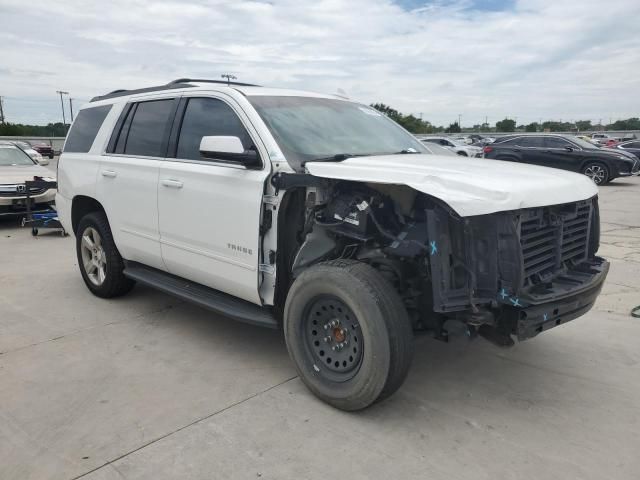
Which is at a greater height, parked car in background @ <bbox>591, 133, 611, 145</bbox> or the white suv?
parked car in background @ <bbox>591, 133, 611, 145</bbox>

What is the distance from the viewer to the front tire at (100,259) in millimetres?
5277

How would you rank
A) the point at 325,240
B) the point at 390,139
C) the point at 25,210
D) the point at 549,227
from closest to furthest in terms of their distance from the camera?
1. the point at 549,227
2. the point at 325,240
3. the point at 390,139
4. the point at 25,210

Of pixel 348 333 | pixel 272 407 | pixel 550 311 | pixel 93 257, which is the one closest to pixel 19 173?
pixel 93 257

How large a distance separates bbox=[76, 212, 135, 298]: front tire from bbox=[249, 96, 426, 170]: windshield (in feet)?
7.43

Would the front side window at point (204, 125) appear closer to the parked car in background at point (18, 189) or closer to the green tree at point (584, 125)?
the parked car in background at point (18, 189)

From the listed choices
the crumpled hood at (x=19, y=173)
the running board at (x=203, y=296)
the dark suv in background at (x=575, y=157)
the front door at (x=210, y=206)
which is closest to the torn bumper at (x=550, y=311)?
the running board at (x=203, y=296)

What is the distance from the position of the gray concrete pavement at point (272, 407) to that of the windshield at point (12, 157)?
25.0 ft

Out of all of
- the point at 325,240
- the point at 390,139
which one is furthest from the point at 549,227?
the point at 390,139

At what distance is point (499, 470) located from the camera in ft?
9.08

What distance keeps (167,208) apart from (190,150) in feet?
1.66

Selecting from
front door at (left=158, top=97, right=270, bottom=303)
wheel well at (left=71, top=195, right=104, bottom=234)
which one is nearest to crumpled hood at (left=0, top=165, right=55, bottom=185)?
wheel well at (left=71, top=195, right=104, bottom=234)

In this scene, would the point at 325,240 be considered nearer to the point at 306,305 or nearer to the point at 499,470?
the point at 306,305

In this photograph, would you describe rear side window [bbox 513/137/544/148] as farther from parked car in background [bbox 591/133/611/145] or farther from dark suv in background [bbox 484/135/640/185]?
parked car in background [bbox 591/133/611/145]

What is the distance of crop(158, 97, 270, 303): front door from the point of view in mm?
3730
